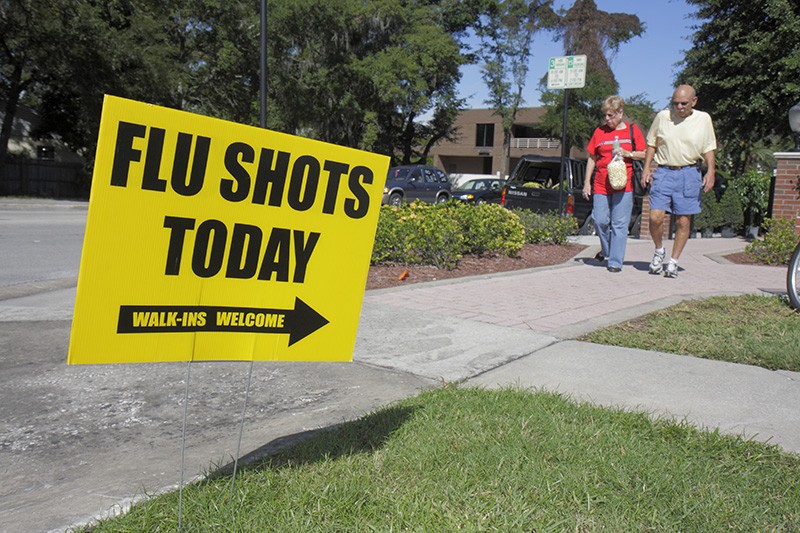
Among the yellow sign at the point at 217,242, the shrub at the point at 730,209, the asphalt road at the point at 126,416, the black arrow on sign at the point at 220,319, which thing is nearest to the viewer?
the yellow sign at the point at 217,242

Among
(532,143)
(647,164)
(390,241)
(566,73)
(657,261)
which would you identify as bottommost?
(390,241)

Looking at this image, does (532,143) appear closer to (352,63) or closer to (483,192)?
(352,63)

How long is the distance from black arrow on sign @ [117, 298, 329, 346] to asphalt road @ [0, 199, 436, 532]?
0.59 ft

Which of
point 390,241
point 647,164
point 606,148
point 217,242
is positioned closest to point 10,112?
point 390,241

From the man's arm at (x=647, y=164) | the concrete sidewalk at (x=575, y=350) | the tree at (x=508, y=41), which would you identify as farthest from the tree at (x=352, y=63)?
the concrete sidewalk at (x=575, y=350)

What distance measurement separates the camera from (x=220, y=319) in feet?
8.56

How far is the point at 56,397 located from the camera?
12.7 ft

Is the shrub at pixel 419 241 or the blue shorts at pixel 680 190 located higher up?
the blue shorts at pixel 680 190

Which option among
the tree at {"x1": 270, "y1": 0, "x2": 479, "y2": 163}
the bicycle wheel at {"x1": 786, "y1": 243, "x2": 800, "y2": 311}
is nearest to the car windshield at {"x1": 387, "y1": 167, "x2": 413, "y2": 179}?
the tree at {"x1": 270, "y1": 0, "x2": 479, "y2": 163}

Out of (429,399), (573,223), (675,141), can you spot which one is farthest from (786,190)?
(429,399)

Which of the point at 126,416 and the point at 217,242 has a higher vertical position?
the point at 217,242

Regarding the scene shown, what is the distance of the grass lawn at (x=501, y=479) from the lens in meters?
2.47

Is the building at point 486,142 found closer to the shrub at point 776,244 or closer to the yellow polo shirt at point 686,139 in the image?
the shrub at point 776,244

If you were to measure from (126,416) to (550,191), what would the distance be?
13.0m
